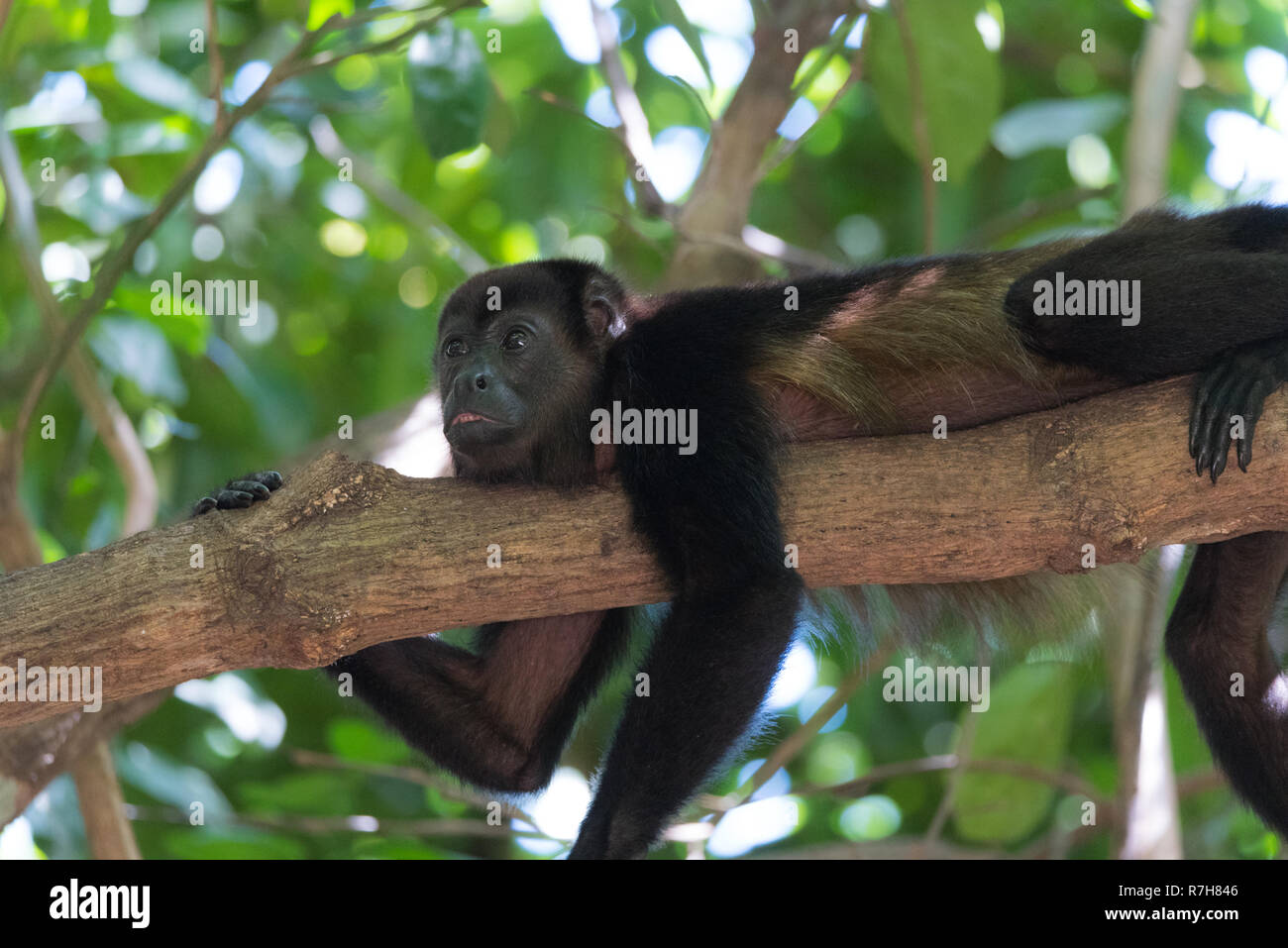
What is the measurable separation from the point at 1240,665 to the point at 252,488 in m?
3.20

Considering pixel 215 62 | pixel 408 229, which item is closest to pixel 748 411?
pixel 215 62

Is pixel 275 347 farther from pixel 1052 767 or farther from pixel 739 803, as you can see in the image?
pixel 1052 767

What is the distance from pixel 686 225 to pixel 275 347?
3.04 metres

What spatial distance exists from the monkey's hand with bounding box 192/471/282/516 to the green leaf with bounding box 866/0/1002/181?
9.22ft

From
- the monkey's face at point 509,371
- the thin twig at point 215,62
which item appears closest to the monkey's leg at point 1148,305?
the monkey's face at point 509,371

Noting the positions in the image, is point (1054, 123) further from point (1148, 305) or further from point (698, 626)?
point (698, 626)

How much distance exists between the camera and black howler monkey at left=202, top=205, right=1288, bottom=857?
359 centimetres

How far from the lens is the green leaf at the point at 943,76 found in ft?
15.5

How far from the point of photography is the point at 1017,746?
17.5 feet

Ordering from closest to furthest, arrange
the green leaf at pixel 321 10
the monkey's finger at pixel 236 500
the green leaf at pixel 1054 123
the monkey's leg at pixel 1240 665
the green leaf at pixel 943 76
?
the monkey's finger at pixel 236 500 < the monkey's leg at pixel 1240 665 < the green leaf at pixel 943 76 < the green leaf at pixel 321 10 < the green leaf at pixel 1054 123

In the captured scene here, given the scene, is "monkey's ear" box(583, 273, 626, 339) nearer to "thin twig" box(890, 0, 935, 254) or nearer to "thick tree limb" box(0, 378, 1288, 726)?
"thick tree limb" box(0, 378, 1288, 726)

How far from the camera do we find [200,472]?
6.23 meters

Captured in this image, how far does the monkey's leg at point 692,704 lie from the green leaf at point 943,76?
2229 millimetres

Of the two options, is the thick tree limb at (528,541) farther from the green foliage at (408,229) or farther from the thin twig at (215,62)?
the thin twig at (215,62)
